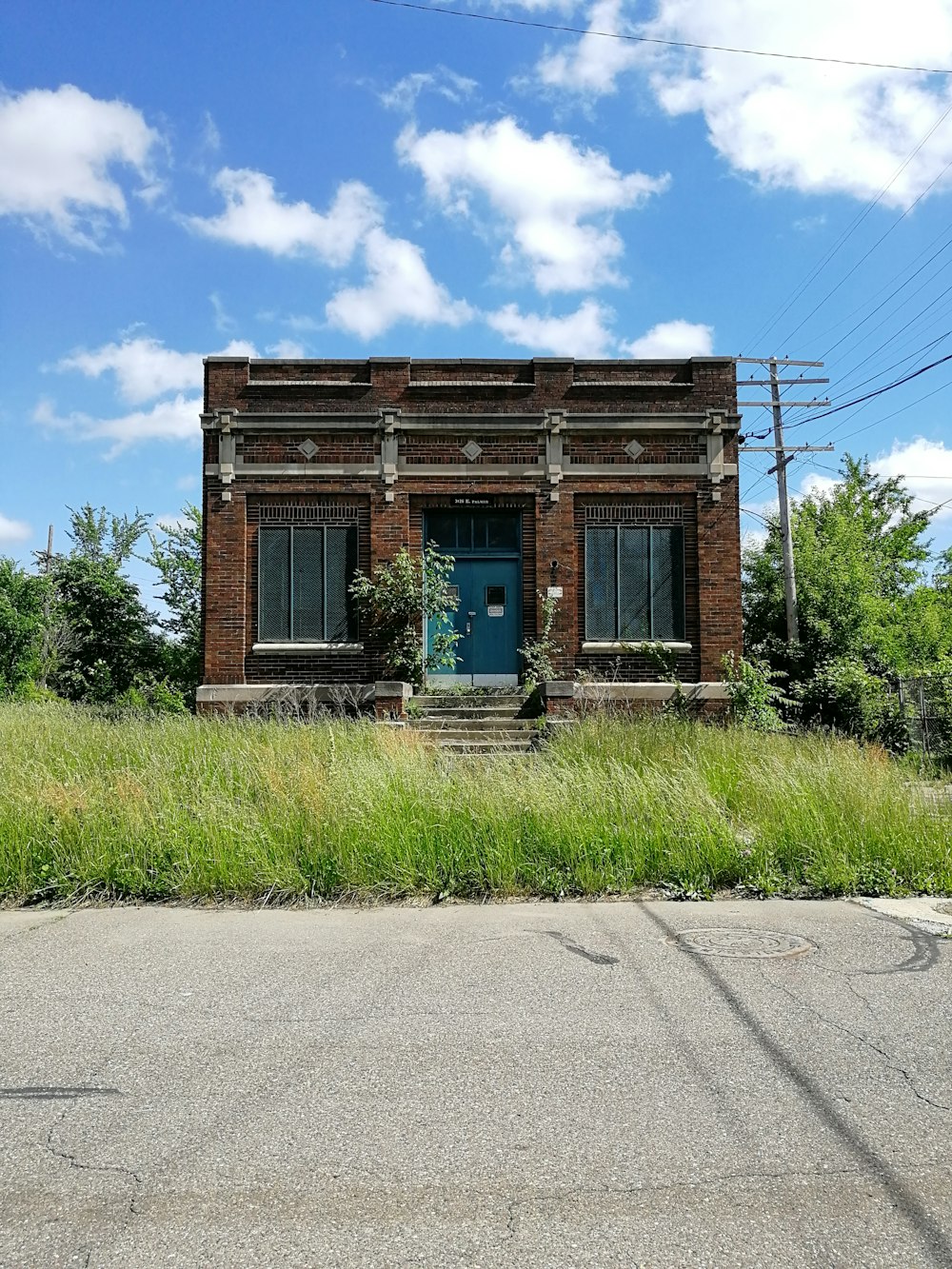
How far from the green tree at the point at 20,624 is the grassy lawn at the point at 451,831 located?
21717 millimetres

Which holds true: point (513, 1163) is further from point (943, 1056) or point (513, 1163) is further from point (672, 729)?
point (672, 729)

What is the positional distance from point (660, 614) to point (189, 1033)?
13.8m

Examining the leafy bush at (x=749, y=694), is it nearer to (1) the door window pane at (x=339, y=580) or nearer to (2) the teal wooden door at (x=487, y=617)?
(2) the teal wooden door at (x=487, y=617)

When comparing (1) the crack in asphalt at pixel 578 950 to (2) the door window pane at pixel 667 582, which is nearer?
(1) the crack in asphalt at pixel 578 950

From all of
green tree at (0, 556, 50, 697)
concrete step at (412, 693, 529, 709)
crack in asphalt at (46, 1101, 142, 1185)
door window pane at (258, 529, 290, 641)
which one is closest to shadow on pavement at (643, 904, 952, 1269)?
crack in asphalt at (46, 1101, 142, 1185)

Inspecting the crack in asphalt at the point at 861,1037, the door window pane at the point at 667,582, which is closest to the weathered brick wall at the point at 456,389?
the door window pane at the point at 667,582

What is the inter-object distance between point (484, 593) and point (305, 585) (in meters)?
3.07

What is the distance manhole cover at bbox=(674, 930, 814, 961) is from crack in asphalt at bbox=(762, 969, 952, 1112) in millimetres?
479

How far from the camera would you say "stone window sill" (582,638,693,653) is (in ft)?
55.9

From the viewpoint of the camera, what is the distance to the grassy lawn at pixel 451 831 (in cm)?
733

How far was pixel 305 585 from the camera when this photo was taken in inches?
678

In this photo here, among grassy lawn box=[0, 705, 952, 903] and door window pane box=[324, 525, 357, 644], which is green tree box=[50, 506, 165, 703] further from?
grassy lawn box=[0, 705, 952, 903]

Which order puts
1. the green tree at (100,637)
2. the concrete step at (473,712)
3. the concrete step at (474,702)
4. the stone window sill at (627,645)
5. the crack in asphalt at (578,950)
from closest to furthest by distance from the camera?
the crack in asphalt at (578,950) → the concrete step at (473,712) → the concrete step at (474,702) → the stone window sill at (627,645) → the green tree at (100,637)

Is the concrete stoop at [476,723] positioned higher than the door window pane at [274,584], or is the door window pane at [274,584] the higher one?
the door window pane at [274,584]
